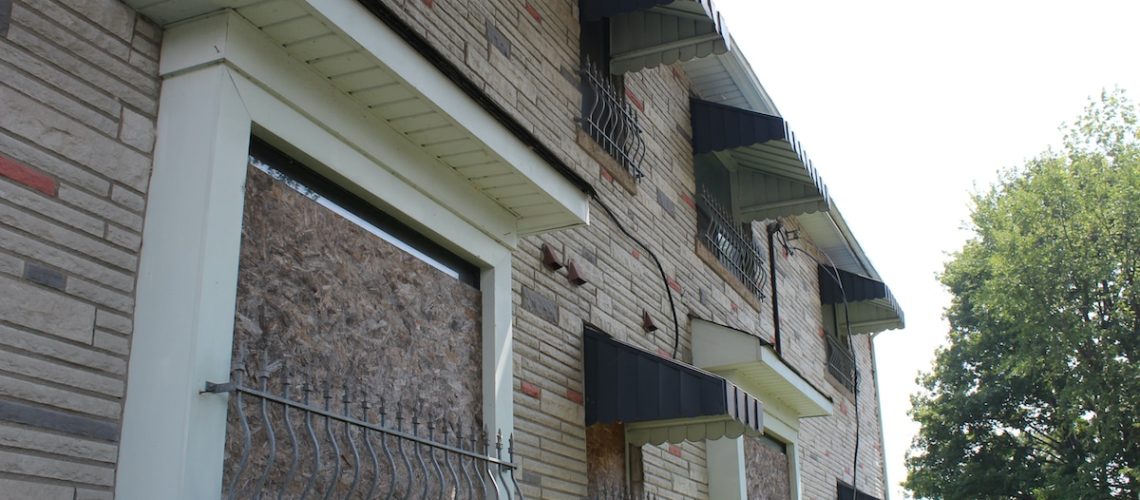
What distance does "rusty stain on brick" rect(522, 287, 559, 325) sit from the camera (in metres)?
5.97

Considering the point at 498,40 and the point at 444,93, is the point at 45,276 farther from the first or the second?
the point at 498,40

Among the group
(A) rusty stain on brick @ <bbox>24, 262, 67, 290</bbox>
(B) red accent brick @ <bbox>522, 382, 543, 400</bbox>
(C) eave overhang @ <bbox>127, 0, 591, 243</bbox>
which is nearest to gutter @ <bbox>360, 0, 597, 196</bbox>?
(C) eave overhang @ <bbox>127, 0, 591, 243</bbox>

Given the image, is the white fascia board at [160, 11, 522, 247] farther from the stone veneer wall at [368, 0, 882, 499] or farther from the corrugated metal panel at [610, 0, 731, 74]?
the corrugated metal panel at [610, 0, 731, 74]

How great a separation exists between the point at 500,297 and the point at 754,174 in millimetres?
5638

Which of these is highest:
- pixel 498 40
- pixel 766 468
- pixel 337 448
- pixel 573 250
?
pixel 498 40

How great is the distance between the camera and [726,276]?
9.48 m

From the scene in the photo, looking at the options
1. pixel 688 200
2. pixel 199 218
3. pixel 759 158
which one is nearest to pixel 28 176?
pixel 199 218

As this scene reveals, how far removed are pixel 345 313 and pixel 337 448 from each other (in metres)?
0.63

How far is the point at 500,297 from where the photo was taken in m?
5.35

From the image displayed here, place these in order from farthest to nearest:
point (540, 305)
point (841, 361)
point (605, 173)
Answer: point (841, 361), point (605, 173), point (540, 305)

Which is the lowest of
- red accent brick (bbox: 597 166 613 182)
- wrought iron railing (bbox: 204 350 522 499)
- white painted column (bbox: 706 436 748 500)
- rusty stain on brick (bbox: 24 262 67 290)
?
wrought iron railing (bbox: 204 350 522 499)

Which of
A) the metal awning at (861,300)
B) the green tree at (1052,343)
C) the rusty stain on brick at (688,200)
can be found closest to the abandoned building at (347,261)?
the rusty stain on brick at (688,200)

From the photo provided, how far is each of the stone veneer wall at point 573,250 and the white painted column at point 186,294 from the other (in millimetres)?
1717

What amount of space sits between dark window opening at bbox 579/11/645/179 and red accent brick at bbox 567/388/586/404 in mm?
1779
